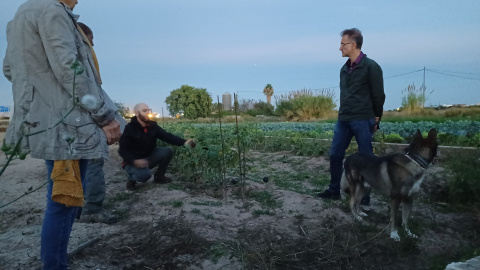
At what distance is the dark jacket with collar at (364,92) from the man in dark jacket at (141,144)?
88.5 inches

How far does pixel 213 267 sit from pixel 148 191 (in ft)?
8.42

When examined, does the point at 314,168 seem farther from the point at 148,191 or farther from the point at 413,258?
the point at 413,258

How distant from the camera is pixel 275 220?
4051mm

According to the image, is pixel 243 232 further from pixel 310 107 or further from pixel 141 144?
pixel 310 107

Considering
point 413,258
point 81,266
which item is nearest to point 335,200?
point 413,258

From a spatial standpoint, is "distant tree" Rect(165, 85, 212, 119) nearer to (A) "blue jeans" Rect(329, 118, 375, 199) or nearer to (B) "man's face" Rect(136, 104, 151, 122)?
(B) "man's face" Rect(136, 104, 151, 122)

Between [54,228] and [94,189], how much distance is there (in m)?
2.09

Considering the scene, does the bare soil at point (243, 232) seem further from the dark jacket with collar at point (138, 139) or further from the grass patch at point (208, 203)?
the dark jacket with collar at point (138, 139)

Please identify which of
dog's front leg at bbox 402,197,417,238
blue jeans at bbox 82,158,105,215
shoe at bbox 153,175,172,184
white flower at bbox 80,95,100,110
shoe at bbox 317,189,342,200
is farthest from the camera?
shoe at bbox 153,175,172,184

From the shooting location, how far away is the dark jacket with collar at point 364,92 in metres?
4.49

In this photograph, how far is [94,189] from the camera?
4430 mm

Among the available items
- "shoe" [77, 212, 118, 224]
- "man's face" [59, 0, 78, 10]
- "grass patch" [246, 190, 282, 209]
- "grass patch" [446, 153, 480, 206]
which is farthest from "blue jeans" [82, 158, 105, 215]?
"grass patch" [446, 153, 480, 206]

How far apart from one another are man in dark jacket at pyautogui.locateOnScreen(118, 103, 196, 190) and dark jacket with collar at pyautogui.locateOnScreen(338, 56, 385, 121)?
2249mm

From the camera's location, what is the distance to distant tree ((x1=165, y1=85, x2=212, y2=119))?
112ft
